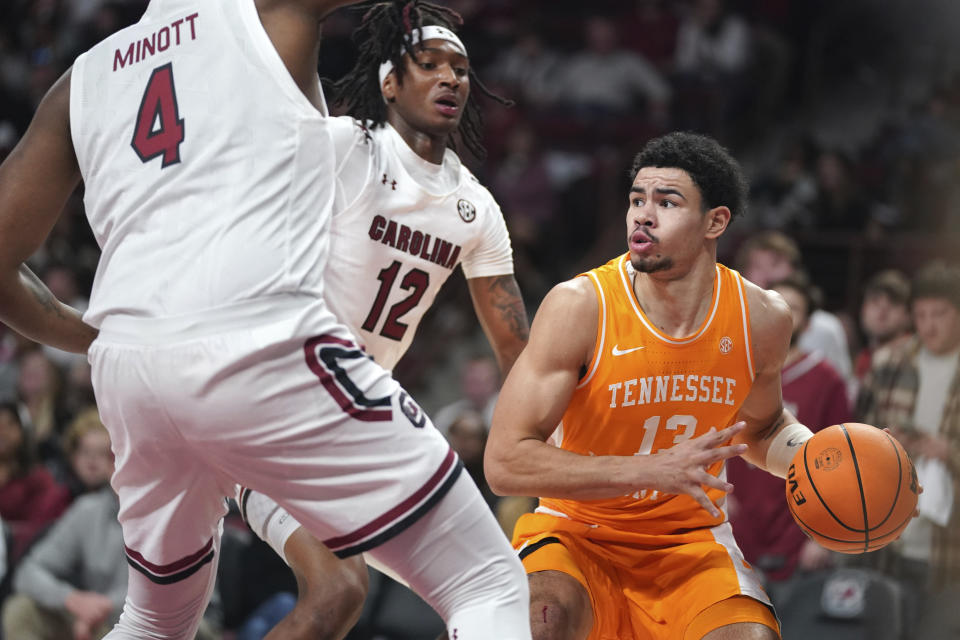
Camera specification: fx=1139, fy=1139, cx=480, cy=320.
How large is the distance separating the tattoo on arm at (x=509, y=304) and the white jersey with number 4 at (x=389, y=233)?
0.19m

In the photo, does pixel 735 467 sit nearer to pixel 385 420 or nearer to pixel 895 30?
pixel 385 420

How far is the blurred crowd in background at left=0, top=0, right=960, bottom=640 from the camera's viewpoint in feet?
20.5

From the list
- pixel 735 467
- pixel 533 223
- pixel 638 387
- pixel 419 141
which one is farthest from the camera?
pixel 533 223

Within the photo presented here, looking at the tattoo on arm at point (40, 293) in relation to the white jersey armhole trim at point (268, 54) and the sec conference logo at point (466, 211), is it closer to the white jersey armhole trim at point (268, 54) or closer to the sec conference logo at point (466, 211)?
the white jersey armhole trim at point (268, 54)

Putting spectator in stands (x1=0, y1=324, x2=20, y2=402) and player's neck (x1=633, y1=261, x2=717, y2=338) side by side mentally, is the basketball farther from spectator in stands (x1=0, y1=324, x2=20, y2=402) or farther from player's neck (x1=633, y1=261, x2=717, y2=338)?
spectator in stands (x1=0, y1=324, x2=20, y2=402)

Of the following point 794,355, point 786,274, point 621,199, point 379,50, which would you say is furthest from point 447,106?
point 621,199

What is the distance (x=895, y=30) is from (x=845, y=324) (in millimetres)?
5168

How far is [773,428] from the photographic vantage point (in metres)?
3.91

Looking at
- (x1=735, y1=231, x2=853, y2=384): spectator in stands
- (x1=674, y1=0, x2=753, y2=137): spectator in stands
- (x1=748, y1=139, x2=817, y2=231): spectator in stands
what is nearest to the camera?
(x1=735, y1=231, x2=853, y2=384): spectator in stands

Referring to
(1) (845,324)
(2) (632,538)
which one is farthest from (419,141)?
(1) (845,324)

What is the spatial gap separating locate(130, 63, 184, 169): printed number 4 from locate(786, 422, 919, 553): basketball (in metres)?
2.13

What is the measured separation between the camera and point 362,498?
96.9 inches

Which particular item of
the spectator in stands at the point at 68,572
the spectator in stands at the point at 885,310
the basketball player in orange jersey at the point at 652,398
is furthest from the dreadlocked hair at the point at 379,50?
the spectator in stands at the point at 885,310

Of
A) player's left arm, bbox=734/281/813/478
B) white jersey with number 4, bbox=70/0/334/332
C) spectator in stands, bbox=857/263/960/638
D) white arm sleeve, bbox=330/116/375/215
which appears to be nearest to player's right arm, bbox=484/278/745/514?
player's left arm, bbox=734/281/813/478
